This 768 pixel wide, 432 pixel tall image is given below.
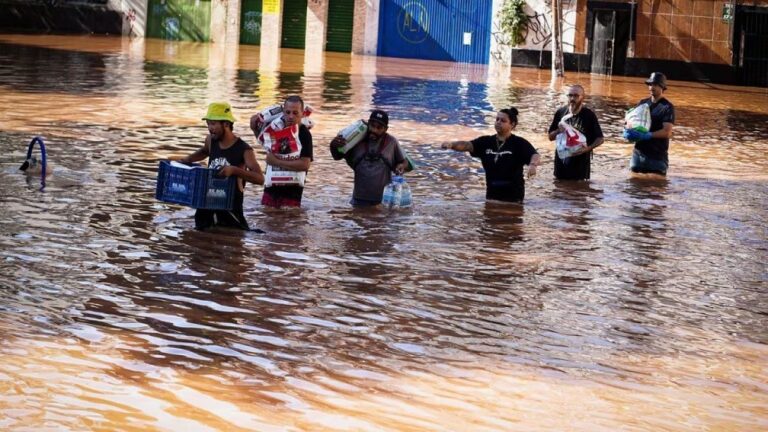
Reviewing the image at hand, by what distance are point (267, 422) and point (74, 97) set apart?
17.3m

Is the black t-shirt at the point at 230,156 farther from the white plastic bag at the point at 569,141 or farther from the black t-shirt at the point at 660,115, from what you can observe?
the black t-shirt at the point at 660,115

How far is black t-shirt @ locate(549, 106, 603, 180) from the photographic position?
595 inches

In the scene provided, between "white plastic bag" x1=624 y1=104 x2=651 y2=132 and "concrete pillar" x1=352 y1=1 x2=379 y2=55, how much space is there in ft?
116

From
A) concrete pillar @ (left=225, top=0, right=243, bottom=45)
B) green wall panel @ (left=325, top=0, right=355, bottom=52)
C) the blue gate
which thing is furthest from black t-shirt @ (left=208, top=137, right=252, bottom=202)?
concrete pillar @ (left=225, top=0, right=243, bottom=45)

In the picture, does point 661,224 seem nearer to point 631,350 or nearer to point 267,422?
point 631,350

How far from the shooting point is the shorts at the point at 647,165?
667 inches

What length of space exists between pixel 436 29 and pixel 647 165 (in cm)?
3427

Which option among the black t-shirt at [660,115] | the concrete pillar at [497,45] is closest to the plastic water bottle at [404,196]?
the black t-shirt at [660,115]

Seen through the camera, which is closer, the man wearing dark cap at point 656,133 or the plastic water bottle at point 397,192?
the plastic water bottle at point 397,192

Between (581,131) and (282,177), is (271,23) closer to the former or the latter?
(581,131)

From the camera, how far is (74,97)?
74.4 feet

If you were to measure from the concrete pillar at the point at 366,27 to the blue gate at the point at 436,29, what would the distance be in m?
0.23

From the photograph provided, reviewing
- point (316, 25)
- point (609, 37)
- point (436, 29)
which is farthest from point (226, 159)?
point (316, 25)

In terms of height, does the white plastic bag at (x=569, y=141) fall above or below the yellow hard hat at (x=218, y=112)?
below
